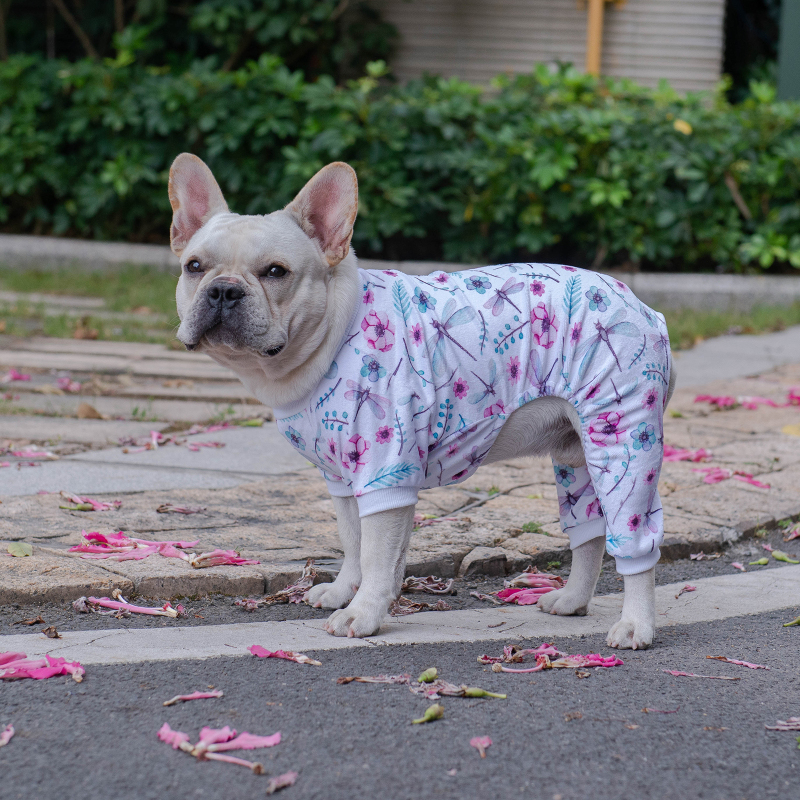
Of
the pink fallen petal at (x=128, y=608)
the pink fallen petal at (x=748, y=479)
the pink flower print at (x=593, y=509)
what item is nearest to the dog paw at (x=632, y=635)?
the pink flower print at (x=593, y=509)

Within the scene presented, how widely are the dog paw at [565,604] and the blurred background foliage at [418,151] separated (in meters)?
6.10

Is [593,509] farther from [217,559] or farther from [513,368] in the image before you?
[217,559]

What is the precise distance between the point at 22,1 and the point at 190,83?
3.64 metres

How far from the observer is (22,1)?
37.9 feet

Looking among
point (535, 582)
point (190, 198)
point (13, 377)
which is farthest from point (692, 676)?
point (13, 377)

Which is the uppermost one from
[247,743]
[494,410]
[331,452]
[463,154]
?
[463,154]

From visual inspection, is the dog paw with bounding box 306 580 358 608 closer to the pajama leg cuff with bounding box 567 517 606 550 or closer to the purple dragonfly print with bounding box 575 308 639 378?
the pajama leg cuff with bounding box 567 517 606 550

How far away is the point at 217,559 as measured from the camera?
10.2ft

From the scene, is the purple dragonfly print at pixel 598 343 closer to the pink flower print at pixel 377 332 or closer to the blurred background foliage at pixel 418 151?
the pink flower print at pixel 377 332

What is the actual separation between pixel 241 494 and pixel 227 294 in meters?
1.39

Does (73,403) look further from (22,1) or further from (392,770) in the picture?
(22,1)

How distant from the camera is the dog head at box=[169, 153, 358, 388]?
2.68m

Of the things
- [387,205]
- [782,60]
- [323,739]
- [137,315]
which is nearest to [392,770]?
[323,739]

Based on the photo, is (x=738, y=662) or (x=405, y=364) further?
(x=405, y=364)
